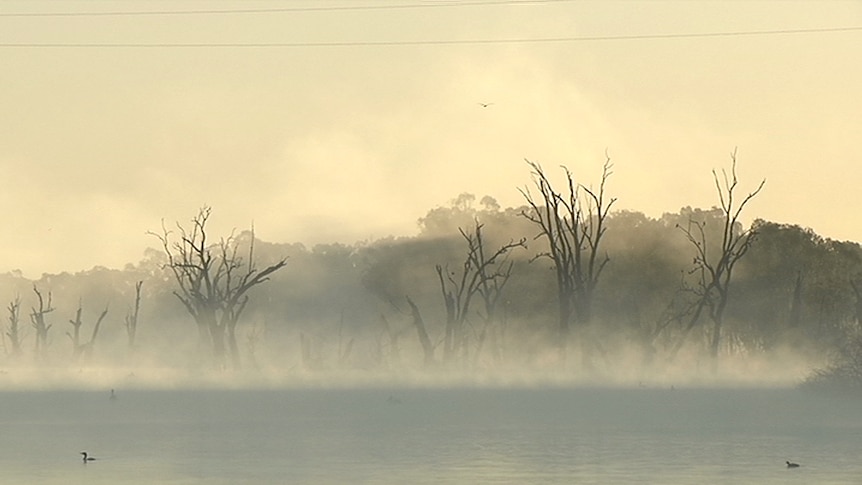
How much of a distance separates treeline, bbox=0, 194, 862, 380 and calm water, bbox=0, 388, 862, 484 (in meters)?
10.6

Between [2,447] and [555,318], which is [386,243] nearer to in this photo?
[555,318]

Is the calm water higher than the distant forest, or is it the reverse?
the distant forest

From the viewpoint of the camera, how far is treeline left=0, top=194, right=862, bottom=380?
74.0 m

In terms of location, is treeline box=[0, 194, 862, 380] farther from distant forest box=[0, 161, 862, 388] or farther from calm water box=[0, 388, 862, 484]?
calm water box=[0, 388, 862, 484]

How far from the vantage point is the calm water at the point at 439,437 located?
3112cm

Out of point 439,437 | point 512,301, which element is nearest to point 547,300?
point 512,301

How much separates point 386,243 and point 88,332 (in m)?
62.1

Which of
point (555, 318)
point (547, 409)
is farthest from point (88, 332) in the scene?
point (547, 409)

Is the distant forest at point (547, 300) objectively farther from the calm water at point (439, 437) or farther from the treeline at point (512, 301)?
the calm water at point (439, 437)

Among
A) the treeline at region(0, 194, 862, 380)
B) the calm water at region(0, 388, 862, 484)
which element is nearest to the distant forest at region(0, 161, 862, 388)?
the treeline at region(0, 194, 862, 380)

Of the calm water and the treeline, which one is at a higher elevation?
the treeline

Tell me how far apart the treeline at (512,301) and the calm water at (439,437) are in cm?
1059

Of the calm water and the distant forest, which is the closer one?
the calm water

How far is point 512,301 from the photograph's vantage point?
81.3m
